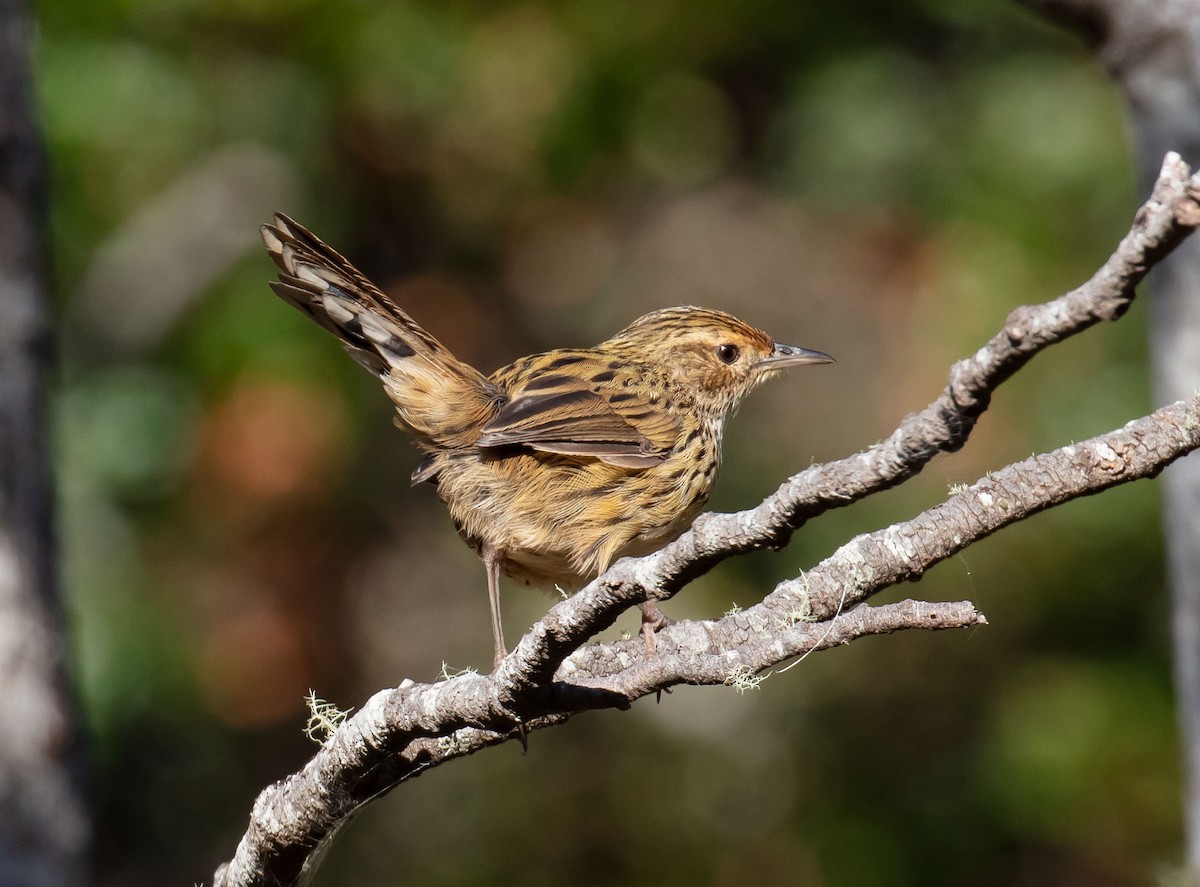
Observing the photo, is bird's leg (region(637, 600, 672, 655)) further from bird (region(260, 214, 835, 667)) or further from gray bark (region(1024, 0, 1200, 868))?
gray bark (region(1024, 0, 1200, 868))

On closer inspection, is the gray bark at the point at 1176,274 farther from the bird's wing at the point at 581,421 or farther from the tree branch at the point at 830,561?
the tree branch at the point at 830,561

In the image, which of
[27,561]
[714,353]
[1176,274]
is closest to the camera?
[1176,274]

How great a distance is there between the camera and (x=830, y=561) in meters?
2.55

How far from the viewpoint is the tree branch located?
1.97 metres

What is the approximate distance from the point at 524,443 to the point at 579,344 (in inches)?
169

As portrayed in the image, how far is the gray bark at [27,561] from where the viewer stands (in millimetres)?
4625

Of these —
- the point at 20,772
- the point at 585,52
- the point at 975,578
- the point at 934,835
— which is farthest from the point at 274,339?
the point at 934,835

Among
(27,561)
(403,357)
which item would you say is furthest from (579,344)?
(27,561)

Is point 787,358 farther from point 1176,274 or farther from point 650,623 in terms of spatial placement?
point 650,623

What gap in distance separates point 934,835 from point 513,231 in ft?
14.0

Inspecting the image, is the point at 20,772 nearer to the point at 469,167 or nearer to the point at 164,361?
the point at 164,361

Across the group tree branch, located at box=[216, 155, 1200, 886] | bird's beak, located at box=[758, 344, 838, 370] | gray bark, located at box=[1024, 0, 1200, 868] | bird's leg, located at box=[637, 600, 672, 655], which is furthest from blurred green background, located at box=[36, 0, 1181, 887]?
tree branch, located at box=[216, 155, 1200, 886]

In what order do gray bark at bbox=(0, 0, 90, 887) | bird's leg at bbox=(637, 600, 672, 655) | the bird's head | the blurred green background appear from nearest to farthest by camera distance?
bird's leg at bbox=(637, 600, 672, 655) < gray bark at bbox=(0, 0, 90, 887) < the bird's head < the blurred green background

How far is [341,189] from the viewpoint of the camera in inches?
301
